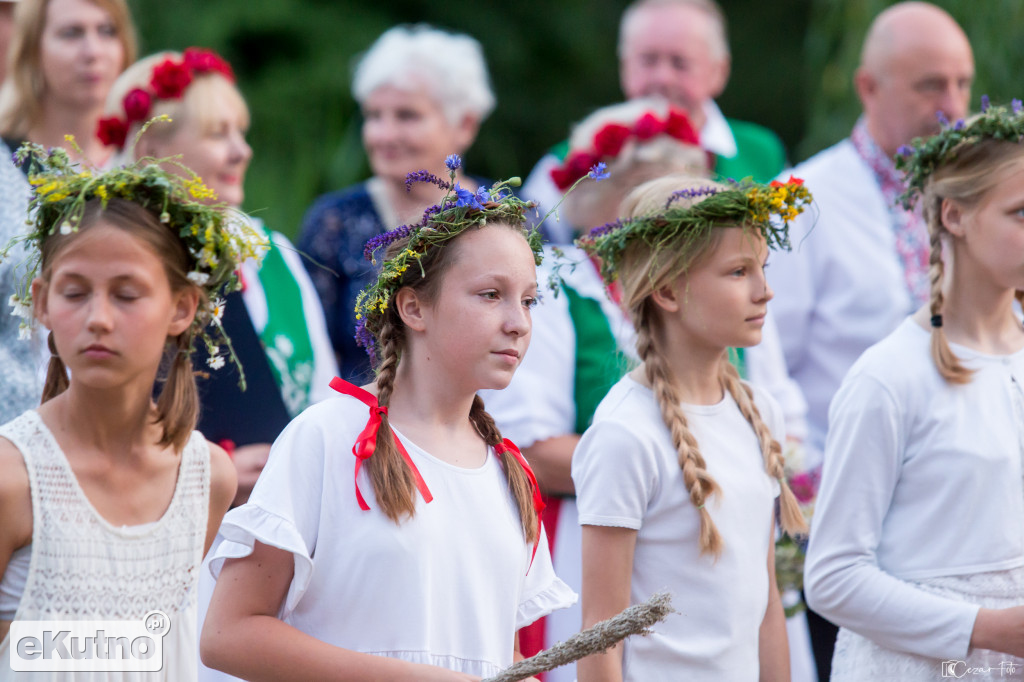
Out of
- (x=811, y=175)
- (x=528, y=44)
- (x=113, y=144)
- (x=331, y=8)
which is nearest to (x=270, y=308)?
(x=113, y=144)

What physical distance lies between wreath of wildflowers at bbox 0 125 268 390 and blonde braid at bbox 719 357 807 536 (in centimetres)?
134

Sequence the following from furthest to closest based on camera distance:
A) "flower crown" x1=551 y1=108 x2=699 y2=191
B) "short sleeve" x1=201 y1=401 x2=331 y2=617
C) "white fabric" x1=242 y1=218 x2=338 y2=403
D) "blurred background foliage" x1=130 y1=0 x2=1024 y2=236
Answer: "blurred background foliage" x1=130 y1=0 x2=1024 y2=236, "flower crown" x1=551 y1=108 x2=699 y2=191, "white fabric" x1=242 y1=218 x2=338 y2=403, "short sleeve" x1=201 y1=401 x2=331 y2=617

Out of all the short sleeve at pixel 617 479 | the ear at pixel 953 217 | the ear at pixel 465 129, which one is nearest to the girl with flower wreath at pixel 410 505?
the short sleeve at pixel 617 479

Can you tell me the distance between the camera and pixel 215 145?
13.5 ft

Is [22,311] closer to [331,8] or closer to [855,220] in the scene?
[855,220]

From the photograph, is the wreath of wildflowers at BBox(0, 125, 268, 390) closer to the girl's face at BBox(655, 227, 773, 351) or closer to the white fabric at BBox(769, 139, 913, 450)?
the girl's face at BBox(655, 227, 773, 351)

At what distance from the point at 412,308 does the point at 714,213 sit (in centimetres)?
87

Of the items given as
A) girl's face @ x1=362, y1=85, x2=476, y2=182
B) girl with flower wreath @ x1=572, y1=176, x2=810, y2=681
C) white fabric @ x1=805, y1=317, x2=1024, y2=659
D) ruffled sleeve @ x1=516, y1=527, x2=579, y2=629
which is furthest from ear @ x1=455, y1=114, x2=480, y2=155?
ruffled sleeve @ x1=516, y1=527, x2=579, y2=629

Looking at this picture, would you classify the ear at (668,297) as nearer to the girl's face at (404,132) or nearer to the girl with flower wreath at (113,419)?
the girl with flower wreath at (113,419)

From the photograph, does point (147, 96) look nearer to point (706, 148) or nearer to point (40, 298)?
point (40, 298)

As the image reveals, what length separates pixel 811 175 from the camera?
4906 mm

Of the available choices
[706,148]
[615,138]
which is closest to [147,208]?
[615,138]

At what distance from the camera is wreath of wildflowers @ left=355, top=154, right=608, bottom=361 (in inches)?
106
